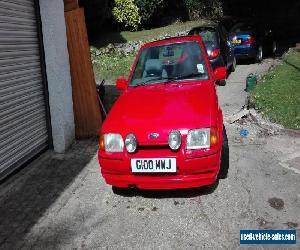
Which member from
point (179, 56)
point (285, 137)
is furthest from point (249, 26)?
point (179, 56)

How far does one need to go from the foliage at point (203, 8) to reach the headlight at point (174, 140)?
22585 mm

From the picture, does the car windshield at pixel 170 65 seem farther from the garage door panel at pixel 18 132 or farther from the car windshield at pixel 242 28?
the car windshield at pixel 242 28

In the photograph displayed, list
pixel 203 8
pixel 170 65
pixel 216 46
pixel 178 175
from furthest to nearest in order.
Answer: pixel 203 8
pixel 216 46
pixel 170 65
pixel 178 175

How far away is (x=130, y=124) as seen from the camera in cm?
494

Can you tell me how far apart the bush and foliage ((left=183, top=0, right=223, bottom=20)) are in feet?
13.3

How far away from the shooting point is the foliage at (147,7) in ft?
78.0

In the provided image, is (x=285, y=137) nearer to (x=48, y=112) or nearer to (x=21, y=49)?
(x=48, y=112)

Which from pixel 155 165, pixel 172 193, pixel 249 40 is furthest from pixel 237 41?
pixel 155 165

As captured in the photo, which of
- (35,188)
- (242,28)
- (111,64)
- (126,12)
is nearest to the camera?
(35,188)

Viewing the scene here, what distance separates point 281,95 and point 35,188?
667 cm

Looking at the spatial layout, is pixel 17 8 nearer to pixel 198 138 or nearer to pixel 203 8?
pixel 198 138

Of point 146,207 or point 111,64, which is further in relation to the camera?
point 111,64

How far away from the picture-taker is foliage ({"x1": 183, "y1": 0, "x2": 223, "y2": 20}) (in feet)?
84.4

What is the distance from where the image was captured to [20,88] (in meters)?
6.67
